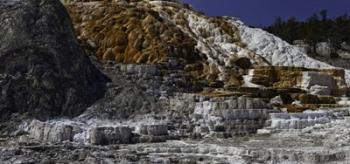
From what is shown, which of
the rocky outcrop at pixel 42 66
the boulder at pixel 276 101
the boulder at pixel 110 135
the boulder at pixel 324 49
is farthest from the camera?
the boulder at pixel 324 49

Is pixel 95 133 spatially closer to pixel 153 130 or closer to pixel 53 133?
pixel 53 133

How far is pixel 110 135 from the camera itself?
14477 millimetres

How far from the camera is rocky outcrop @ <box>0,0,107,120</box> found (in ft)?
54.5

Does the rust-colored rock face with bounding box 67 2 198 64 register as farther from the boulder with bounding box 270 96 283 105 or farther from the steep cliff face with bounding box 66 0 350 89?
the boulder with bounding box 270 96 283 105

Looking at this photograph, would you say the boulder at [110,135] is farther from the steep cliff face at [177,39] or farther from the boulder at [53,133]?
the steep cliff face at [177,39]

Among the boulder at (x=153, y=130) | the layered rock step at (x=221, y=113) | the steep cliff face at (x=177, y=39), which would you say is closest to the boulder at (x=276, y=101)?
the layered rock step at (x=221, y=113)

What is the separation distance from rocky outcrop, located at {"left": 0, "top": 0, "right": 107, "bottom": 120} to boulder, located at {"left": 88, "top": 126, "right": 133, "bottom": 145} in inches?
90.4

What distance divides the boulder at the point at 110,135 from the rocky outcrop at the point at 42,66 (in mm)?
2296

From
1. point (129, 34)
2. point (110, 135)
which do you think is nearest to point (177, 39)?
point (129, 34)

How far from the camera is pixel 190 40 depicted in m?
23.8

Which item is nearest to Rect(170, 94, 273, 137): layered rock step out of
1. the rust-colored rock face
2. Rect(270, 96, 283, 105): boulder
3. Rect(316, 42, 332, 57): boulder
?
Rect(270, 96, 283, 105): boulder

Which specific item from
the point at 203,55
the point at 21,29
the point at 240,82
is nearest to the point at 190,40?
the point at 203,55

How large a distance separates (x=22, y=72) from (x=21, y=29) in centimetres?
152

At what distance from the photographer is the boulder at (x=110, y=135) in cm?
1429
